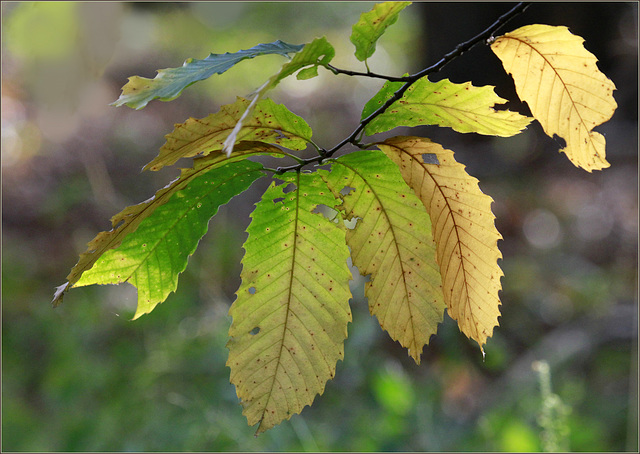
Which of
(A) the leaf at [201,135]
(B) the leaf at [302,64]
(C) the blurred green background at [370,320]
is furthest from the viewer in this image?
(C) the blurred green background at [370,320]

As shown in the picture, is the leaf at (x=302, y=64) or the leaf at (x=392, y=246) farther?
the leaf at (x=392, y=246)

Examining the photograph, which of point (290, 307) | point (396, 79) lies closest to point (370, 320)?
point (290, 307)

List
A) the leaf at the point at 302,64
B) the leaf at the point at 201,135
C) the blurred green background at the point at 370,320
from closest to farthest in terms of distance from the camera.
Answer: the leaf at the point at 302,64 → the leaf at the point at 201,135 → the blurred green background at the point at 370,320

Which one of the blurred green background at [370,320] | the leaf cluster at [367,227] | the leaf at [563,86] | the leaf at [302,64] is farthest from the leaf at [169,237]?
the blurred green background at [370,320]

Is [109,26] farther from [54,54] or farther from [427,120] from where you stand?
[427,120]

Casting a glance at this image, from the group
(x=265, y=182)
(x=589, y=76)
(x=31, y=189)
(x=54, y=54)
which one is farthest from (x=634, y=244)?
(x=31, y=189)

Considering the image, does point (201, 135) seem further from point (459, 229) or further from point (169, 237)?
point (459, 229)

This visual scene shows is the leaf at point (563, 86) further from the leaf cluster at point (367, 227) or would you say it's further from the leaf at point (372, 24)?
the leaf at point (372, 24)
